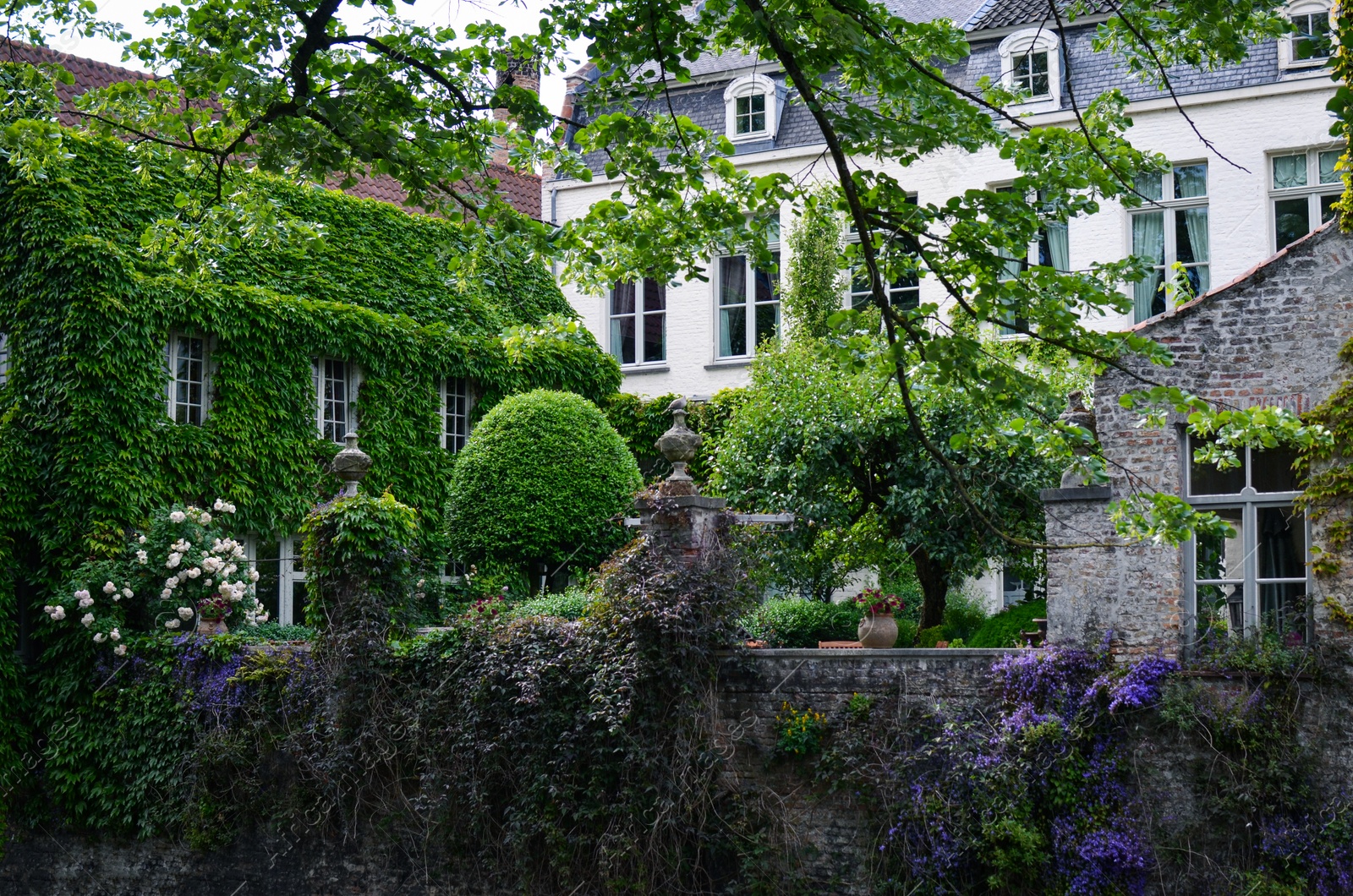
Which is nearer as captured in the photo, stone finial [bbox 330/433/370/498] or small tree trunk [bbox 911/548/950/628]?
stone finial [bbox 330/433/370/498]

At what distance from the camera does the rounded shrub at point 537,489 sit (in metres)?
17.3

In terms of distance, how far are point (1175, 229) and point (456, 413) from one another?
10.6 m

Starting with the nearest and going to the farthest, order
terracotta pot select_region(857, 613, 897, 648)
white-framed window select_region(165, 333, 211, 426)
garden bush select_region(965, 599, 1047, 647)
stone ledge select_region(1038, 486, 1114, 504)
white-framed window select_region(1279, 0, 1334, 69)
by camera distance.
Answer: stone ledge select_region(1038, 486, 1114, 504) < terracotta pot select_region(857, 613, 897, 648) < garden bush select_region(965, 599, 1047, 647) < white-framed window select_region(165, 333, 211, 426) < white-framed window select_region(1279, 0, 1334, 69)

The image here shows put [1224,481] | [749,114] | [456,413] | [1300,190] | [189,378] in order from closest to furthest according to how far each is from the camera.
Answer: [1224,481], [189,378], [1300,190], [456,413], [749,114]

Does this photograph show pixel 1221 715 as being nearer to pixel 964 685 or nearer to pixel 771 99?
pixel 964 685

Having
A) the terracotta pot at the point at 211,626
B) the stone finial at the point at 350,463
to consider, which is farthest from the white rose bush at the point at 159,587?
the stone finial at the point at 350,463

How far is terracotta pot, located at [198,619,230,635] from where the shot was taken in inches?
571

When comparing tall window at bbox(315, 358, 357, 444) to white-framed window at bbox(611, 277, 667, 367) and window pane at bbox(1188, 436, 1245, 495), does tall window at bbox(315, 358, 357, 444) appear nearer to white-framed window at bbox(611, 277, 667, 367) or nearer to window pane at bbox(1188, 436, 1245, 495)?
white-framed window at bbox(611, 277, 667, 367)

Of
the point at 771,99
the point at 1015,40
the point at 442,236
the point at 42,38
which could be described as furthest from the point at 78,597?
the point at 1015,40

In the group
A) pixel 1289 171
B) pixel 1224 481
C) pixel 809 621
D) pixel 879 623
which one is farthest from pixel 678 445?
pixel 1289 171

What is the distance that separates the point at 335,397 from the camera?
18.5 meters

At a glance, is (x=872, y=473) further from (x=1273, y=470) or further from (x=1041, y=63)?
(x=1041, y=63)

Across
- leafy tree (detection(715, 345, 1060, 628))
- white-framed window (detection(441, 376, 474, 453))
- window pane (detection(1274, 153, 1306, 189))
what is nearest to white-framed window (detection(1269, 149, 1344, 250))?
window pane (detection(1274, 153, 1306, 189))

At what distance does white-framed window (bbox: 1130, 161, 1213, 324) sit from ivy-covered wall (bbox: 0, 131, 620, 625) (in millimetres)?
8357
